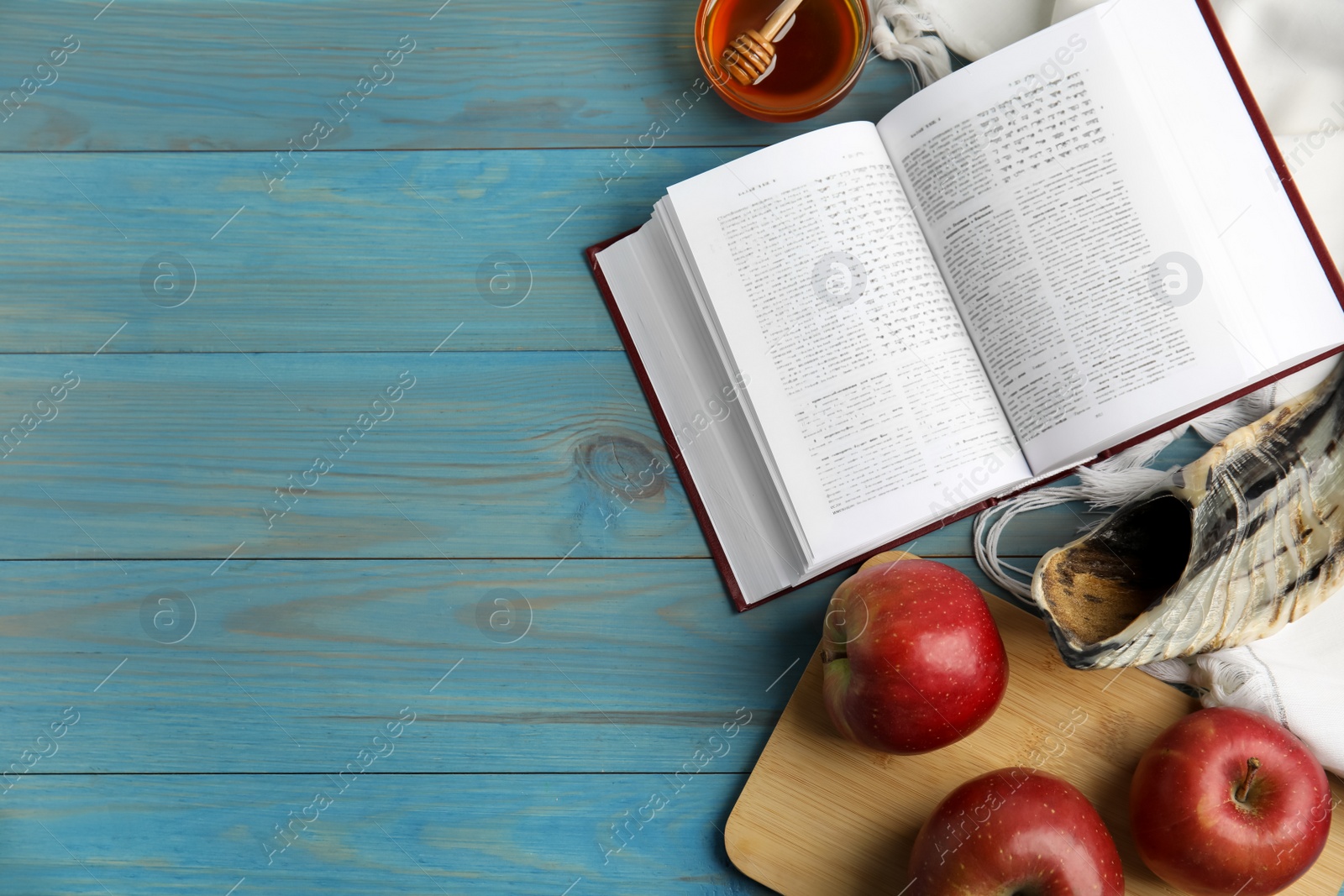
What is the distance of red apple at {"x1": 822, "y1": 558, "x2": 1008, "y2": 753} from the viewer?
1.98 feet

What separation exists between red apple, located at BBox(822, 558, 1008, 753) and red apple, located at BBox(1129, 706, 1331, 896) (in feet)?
0.41

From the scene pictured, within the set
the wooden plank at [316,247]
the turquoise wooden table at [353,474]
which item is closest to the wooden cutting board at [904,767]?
the turquoise wooden table at [353,474]

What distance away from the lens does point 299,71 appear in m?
0.73

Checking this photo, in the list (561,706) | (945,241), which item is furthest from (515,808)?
(945,241)

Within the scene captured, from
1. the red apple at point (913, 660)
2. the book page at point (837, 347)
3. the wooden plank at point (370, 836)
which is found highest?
the book page at point (837, 347)

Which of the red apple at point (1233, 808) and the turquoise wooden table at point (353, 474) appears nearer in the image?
the red apple at point (1233, 808)

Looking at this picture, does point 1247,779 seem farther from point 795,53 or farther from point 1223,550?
point 795,53

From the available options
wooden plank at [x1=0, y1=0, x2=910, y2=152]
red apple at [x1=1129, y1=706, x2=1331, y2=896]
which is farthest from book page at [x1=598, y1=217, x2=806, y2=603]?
red apple at [x1=1129, y1=706, x2=1331, y2=896]

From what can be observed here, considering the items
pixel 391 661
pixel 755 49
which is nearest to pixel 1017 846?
pixel 391 661

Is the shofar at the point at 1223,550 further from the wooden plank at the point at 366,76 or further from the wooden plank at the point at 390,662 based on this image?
A: the wooden plank at the point at 366,76

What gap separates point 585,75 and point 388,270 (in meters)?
0.23

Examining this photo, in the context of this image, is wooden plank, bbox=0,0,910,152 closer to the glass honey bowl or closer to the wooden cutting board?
the glass honey bowl

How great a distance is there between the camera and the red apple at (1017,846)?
577 millimetres

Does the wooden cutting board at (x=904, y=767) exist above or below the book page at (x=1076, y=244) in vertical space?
below
